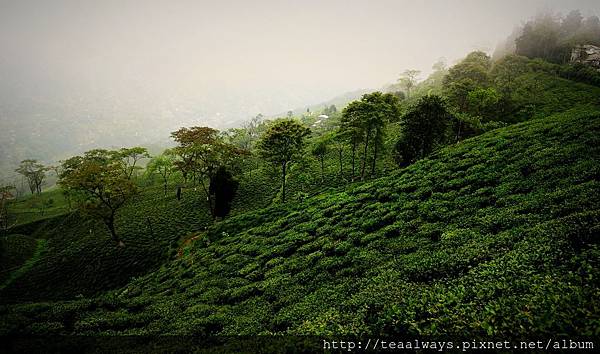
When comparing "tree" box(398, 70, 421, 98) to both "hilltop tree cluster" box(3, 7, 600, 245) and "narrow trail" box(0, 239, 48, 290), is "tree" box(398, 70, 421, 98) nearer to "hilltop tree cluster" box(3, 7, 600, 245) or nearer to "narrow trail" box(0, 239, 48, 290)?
"hilltop tree cluster" box(3, 7, 600, 245)

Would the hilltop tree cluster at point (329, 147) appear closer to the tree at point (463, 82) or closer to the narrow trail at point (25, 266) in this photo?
the tree at point (463, 82)

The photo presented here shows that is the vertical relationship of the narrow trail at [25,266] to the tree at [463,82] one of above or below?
below

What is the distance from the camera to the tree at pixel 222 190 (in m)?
49.6

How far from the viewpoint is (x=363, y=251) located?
18938mm

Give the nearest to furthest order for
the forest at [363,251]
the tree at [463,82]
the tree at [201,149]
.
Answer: the forest at [363,251] < the tree at [201,149] < the tree at [463,82]

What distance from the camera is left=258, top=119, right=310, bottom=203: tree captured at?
40656mm

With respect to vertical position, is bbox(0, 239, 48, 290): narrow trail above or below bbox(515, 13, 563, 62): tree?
below

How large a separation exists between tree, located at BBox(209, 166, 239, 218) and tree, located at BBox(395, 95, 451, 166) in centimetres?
3150

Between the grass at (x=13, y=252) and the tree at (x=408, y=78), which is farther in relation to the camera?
the tree at (x=408, y=78)

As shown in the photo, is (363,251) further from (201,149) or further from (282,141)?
(201,149)

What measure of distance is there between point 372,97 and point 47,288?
54.8 meters

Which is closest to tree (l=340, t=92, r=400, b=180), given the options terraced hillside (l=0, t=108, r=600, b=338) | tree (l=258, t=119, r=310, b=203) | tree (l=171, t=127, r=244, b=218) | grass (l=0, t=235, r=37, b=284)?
tree (l=258, t=119, r=310, b=203)

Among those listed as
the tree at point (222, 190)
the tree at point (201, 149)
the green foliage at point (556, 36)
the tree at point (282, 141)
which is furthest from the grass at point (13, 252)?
the green foliage at point (556, 36)

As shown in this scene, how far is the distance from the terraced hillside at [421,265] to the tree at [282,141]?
1298cm
